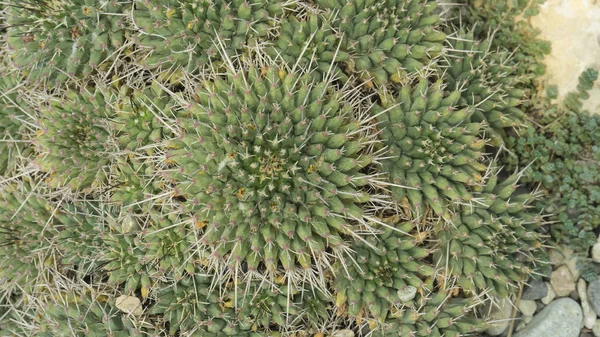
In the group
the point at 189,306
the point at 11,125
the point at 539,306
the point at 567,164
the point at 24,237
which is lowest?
the point at 539,306

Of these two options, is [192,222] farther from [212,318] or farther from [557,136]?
[557,136]

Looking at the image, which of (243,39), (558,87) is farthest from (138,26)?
(558,87)

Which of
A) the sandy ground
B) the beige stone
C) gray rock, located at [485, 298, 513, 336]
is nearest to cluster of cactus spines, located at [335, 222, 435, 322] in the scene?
gray rock, located at [485, 298, 513, 336]

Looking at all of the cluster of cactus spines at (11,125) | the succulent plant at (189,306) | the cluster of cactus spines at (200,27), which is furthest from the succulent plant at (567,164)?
the cluster of cactus spines at (11,125)

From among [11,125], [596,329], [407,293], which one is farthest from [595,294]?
[11,125]

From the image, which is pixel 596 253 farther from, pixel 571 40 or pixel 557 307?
pixel 571 40

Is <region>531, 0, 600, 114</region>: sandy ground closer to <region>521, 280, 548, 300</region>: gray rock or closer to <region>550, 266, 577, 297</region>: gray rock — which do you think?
<region>550, 266, 577, 297</region>: gray rock
